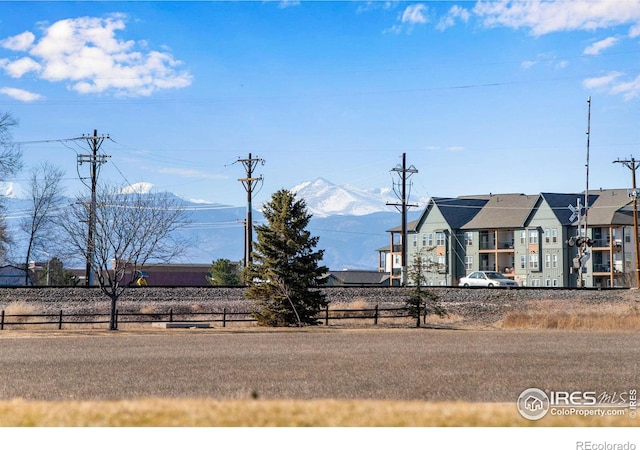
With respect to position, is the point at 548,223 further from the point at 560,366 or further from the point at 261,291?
the point at 560,366

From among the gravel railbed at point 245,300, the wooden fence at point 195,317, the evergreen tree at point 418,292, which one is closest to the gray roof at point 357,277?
the gravel railbed at point 245,300

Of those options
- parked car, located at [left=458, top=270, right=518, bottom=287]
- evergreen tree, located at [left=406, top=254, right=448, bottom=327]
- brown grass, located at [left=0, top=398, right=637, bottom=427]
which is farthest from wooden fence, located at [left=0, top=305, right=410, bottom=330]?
brown grass, located at [left=0, top=398, right=637, bottom=427]

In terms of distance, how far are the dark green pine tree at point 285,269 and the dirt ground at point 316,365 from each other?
25.6 ft

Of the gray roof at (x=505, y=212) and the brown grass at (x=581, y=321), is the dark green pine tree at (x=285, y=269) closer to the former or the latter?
the brown grass at (x=581, y=321)

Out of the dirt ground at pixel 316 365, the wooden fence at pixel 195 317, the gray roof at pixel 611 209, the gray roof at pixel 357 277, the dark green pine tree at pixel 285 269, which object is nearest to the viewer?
the dirt ground at pixel 316 365

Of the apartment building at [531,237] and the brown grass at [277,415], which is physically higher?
the apartment building at [531,237]

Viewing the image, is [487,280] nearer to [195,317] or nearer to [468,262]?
[468,262]

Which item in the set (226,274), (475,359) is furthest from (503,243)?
(475,359)

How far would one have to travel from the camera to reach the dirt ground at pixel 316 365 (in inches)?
657

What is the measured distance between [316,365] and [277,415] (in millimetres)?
9584

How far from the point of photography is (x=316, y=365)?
22.1 metres

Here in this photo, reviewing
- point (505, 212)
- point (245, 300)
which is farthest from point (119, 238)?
point (505, 212)

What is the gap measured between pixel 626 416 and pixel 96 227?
35.4 meters

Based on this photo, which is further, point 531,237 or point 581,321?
point 531,237
